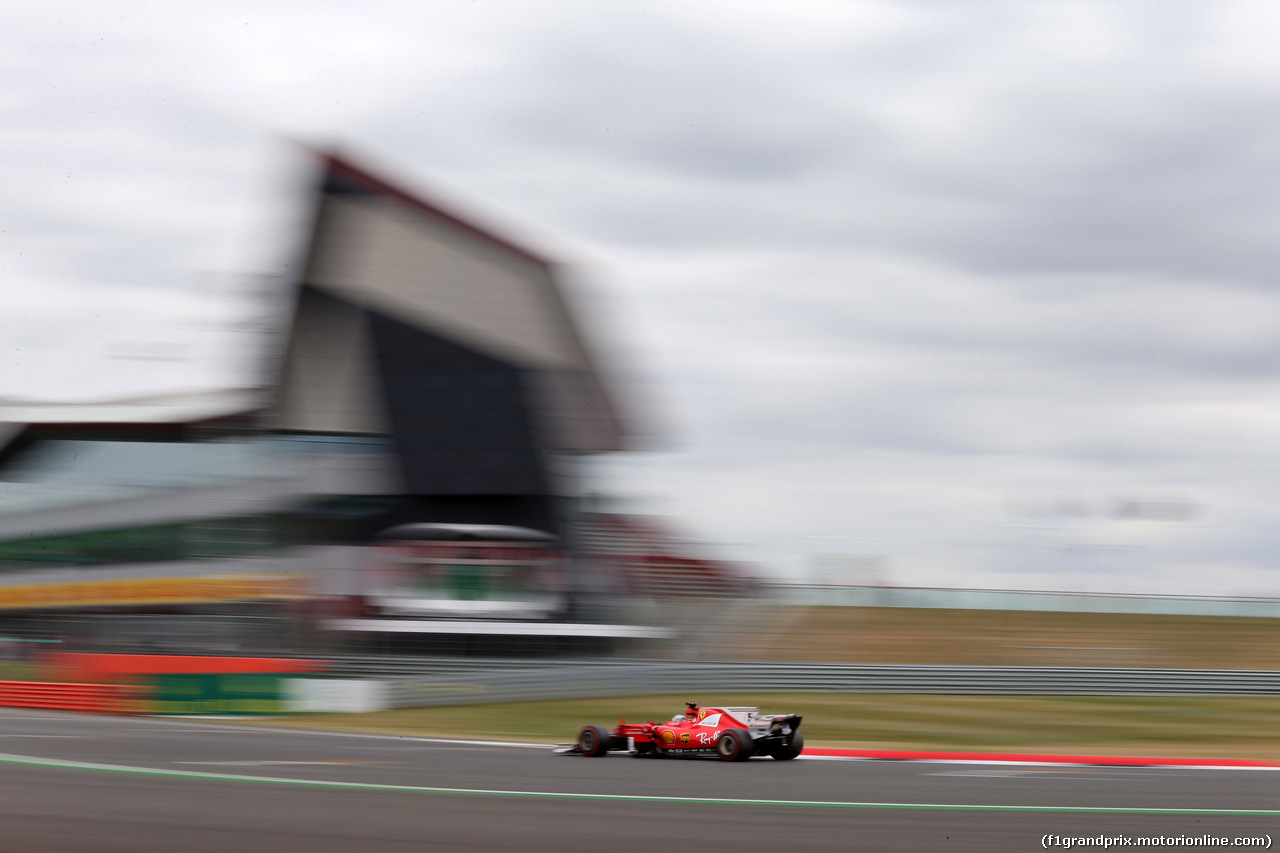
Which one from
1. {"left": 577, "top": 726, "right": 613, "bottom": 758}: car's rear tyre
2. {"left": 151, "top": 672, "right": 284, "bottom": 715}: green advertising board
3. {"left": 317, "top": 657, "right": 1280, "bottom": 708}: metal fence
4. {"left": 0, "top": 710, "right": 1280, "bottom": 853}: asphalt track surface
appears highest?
{"left": 317, "top": 657, "right": 1280, "bottom": 708}: metal fence

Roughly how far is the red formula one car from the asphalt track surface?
7.3 inches

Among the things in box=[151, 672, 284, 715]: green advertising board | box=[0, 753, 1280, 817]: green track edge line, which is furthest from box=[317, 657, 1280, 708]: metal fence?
box=[0, 753, 1280, 817]: green track edge line

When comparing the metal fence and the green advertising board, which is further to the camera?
the metal fence

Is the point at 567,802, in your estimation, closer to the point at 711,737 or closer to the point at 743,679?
the point at 711,737

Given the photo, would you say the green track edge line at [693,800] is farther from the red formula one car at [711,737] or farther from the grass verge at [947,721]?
the grass verge at [947,721]

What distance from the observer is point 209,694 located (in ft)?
70.9

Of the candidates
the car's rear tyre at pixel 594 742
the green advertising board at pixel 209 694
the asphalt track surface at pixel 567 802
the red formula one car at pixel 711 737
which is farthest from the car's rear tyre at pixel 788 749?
the green advertising board at pixel 209 694

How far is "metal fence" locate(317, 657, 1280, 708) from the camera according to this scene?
2609 centimetres

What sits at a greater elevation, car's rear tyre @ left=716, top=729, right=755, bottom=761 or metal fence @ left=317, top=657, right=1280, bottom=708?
metal fence @ left=317, top=657, right=1280, bottom=708

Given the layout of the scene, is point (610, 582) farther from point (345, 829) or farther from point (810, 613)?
point (345, 829)

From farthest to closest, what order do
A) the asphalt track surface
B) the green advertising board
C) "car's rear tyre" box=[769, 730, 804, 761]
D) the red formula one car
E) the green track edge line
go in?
the green advertising board, "car's rear tyre" box=[769, 730, 804, 761], the red formula one car, the green track edge line, the asphalt track surface

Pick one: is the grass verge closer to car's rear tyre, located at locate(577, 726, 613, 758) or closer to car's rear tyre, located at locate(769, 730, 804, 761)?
car's rear tyre, located at locate(769, 730, 804, 761)

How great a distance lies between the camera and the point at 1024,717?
904 inches

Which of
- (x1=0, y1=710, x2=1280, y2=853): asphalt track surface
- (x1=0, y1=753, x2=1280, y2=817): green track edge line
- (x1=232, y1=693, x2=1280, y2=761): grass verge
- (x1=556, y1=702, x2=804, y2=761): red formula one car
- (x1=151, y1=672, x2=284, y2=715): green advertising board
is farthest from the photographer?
(x1=151, y1=672, x2=284, y2=715): green advertising board
